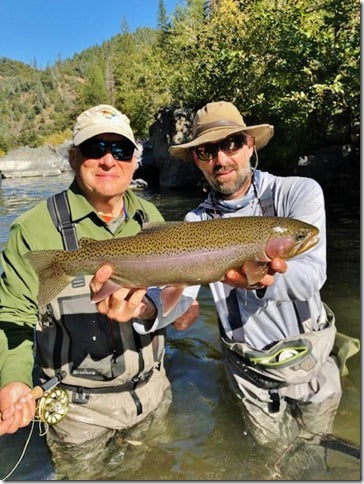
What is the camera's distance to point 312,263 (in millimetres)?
2729

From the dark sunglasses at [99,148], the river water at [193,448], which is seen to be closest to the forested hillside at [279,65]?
the river water at [193,448]

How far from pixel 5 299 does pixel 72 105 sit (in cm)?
13312

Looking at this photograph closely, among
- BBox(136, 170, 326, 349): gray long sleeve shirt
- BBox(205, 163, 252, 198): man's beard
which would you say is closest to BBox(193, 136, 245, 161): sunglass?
BBox(205, 163, 252, 198): man's beard

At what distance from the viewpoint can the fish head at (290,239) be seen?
102 inches

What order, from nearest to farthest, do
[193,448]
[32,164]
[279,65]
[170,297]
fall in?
[170,297], [193,448], [279,65], [32,164]

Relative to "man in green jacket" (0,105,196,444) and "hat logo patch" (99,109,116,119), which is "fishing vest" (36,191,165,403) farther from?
"hat logo patch" (99,109,116,119)

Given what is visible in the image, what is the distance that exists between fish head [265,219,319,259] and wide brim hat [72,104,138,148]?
119 centimetres

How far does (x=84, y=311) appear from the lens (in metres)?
2.94

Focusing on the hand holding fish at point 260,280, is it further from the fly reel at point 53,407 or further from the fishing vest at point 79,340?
the fly reel at point 53,407

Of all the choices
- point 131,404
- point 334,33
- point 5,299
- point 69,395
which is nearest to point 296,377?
point 131,404

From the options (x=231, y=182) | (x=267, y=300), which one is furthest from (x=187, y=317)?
(x=231, y=182)

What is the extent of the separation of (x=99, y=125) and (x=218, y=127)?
2.69 feet

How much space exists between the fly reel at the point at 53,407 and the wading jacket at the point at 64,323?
11 cm

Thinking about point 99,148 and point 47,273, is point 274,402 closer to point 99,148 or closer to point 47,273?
point 47,273
